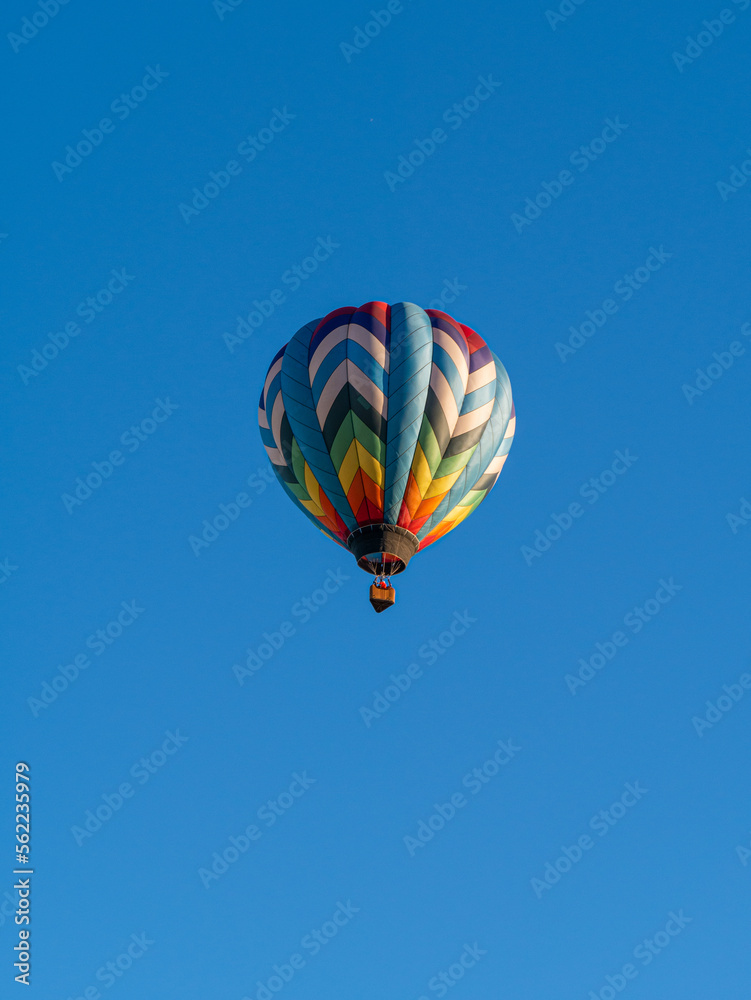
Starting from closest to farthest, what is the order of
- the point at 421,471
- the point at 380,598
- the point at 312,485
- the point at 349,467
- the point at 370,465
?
1. the point at 380,598
2. the point at 370,465
3. the point at 349,467
4. the point at 421,471
5. the point at 312,485

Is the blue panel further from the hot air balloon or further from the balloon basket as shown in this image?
the balloon basket

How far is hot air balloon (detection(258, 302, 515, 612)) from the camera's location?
3884cm

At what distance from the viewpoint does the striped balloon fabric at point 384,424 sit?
38.8 metres

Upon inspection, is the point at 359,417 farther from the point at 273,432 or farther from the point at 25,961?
the point at 25,961

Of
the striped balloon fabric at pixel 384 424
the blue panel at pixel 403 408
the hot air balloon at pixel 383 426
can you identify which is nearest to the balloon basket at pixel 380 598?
the hot air balloon at pixel 383 426

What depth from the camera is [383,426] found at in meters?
38.8

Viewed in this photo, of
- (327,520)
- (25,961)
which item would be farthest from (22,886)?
(327,520)

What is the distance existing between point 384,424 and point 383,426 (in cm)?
5

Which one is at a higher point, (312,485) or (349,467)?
(312,485)

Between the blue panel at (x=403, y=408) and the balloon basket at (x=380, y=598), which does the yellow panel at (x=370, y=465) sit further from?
the balloon basket at (x=380, y=598)

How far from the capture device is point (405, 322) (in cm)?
3988

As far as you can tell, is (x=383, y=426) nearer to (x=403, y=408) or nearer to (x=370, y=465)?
(x=403, y=408)

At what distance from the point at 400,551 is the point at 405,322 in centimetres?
469

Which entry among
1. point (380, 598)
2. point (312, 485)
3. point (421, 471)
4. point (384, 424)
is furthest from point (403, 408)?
point (380, 598)
